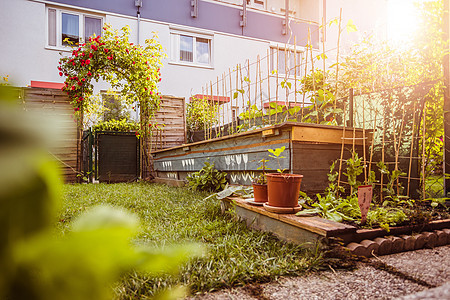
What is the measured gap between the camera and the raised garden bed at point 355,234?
5.25 feet

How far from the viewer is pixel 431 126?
9.77 ft

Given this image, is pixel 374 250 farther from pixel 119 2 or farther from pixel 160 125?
pixel 119 2

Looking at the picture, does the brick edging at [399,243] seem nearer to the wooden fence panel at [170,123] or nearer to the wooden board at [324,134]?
the wooden board at [324,134]

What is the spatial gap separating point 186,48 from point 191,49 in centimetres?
18

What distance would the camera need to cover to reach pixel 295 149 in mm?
2535

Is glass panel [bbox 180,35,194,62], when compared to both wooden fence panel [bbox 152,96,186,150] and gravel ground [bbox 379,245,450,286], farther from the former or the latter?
gravel ground [bbox 379,245,450,286]

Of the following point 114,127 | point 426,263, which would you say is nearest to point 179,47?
point 114,127

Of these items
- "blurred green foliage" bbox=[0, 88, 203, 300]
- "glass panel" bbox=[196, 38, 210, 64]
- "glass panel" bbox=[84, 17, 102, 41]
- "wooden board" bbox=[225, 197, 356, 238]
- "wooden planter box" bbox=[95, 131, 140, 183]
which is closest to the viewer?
"blurred green foliage" bbox=[0, 88, 203, 300]

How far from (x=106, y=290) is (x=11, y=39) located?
10.0 m

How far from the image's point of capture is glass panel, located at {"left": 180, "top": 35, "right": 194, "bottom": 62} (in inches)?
393

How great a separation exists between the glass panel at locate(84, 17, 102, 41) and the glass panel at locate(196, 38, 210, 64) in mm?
3173

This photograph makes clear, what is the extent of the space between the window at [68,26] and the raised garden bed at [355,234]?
8.51 m

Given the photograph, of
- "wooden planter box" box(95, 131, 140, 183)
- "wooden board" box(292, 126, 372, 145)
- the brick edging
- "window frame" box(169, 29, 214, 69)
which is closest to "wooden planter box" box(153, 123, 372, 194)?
"wooden board" box(292, 126, 372, 145)

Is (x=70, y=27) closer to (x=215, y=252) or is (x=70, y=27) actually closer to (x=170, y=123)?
(x=170, y=123)
